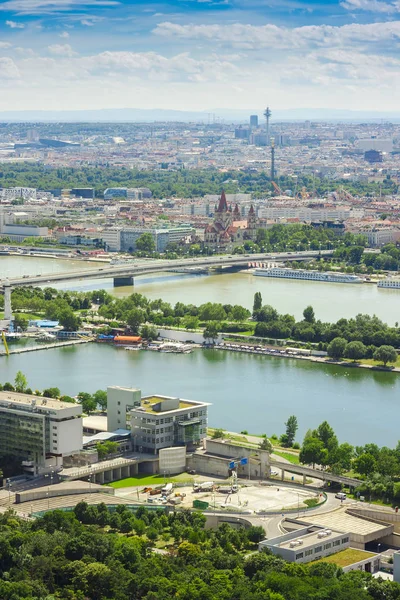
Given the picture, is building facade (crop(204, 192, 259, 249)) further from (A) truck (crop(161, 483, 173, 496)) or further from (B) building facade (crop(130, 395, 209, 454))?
(A) truck (crop(161, 483, 173, 496))

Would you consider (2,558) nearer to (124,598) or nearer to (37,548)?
(37,548)

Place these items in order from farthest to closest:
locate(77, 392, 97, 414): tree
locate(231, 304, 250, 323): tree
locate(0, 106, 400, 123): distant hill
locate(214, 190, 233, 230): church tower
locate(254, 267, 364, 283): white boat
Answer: locate(0, 106, 400, 123): distant hill < locate(214, 190, 233, 230): church tower < locate(254, 267, 364, 283): white boat < locate(231, 304, 250, 323): tree < locate(77, 392, 97, 414): tree

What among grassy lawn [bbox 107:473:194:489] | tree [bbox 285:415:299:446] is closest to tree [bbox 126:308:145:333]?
tree [bbox 285:415:299:446]

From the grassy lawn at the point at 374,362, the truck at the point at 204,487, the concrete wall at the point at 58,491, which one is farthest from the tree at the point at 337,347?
the concrete wall at the point at 58,491

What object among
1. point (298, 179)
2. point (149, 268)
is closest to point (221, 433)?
point (149, 268)

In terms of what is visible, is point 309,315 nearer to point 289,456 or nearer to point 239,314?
point 239,314

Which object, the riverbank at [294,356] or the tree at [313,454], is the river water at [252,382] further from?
the tree at [313,454]

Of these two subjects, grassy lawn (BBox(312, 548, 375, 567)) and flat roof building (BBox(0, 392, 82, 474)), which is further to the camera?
flat roof building (BBox(0, 392, 82, 474))
